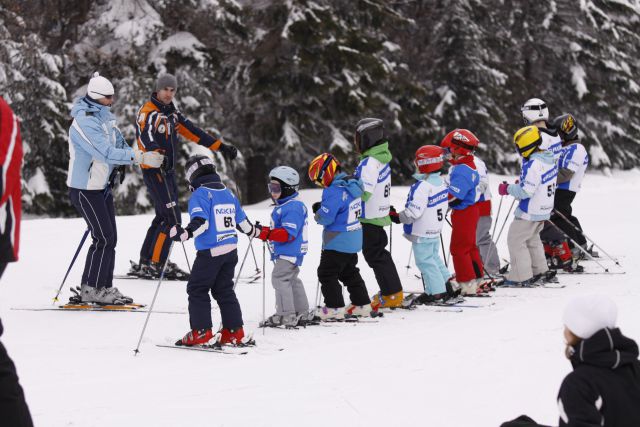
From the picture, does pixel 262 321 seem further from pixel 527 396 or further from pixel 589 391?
pixel 589 391

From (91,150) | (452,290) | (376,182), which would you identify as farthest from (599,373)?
(91,150)

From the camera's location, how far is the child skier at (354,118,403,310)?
778cm

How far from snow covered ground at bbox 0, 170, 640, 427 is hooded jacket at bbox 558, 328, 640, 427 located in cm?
139

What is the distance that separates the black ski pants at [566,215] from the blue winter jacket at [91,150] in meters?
5.53

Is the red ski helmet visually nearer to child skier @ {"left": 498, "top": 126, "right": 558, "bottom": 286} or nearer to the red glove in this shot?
the red glove

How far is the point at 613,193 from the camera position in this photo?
18.8 metres

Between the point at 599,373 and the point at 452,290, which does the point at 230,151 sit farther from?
the point at 599,373

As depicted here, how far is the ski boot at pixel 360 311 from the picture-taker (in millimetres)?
7562

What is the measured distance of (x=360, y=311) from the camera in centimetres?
757

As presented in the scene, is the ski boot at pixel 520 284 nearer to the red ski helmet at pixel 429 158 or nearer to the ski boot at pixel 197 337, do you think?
the red ski helmet at pixel 429 158

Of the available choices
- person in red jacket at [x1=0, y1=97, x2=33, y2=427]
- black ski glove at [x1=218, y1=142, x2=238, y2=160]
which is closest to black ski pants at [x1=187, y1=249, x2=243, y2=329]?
black ski glove at [x1=218, y1=142, x2=238, y2=160]

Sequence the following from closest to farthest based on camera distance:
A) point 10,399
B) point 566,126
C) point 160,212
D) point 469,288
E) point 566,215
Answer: point 10,399 → point 469,288 → point 160,212 → point 566,126 → point 566,215

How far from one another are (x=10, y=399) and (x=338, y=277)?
4664 millimetres

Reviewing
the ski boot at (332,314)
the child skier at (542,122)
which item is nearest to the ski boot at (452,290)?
the ski boot at (332,314)
